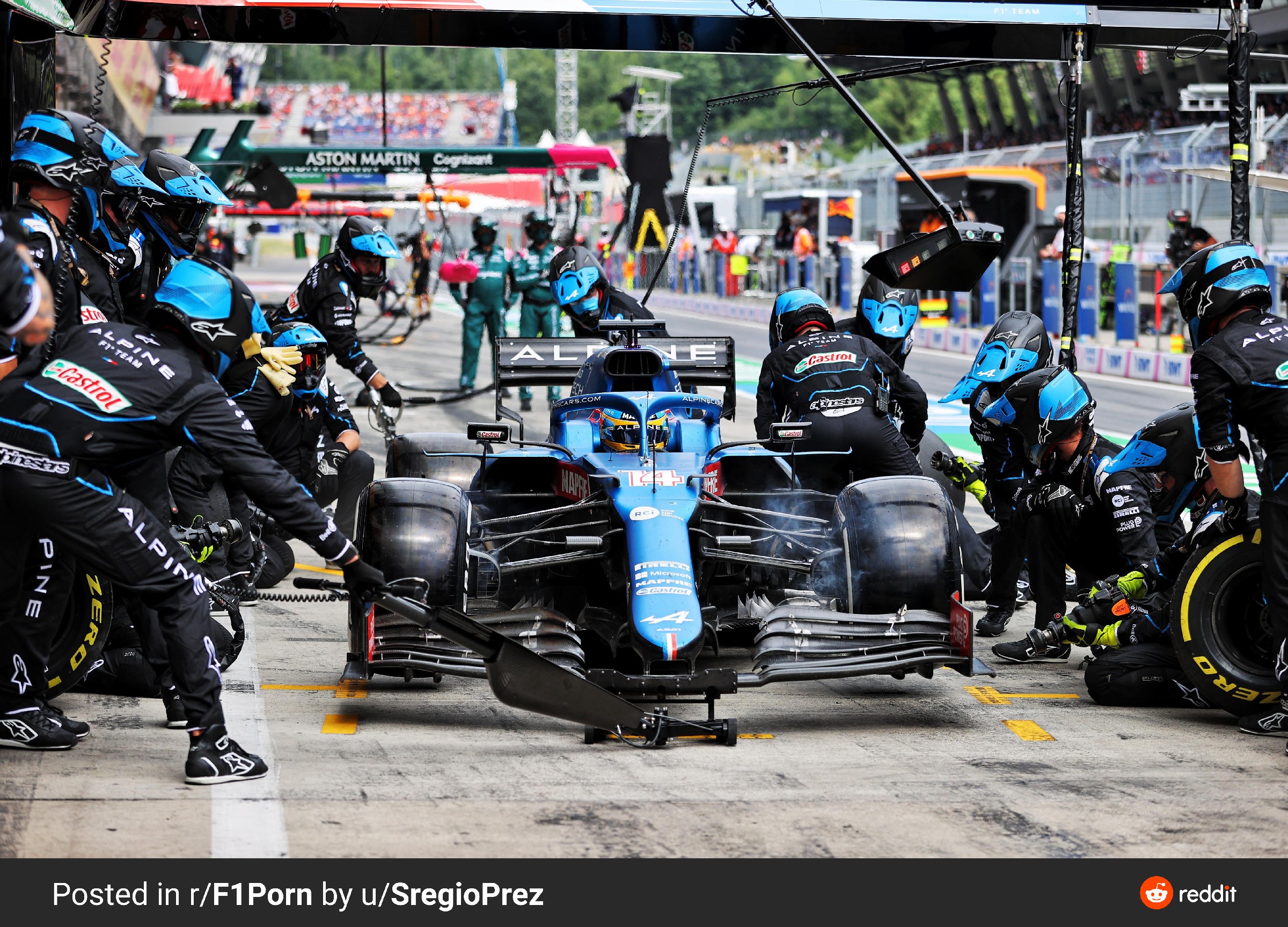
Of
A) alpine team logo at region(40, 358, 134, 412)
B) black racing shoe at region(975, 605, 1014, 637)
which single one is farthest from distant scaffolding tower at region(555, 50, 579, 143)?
alpine team logo at region(40, 358, 134, 412)

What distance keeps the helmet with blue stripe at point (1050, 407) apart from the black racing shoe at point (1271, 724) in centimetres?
166

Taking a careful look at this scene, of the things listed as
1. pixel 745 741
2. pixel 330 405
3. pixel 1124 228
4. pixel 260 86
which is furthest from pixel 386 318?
pixel 260 86

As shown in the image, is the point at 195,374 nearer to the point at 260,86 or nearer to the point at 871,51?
the point at 871,51

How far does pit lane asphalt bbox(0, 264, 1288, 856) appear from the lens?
473 centimetres

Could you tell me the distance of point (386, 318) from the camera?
36.4 meters

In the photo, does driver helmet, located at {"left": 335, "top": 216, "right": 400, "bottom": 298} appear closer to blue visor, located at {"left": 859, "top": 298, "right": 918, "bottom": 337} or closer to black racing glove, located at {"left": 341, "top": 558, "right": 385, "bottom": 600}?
blue visor, located at {"left": 859, "top": 298, "right": 918, "bottom": 337}

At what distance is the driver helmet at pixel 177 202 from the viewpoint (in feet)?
25.2

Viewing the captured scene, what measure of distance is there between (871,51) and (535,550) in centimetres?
393

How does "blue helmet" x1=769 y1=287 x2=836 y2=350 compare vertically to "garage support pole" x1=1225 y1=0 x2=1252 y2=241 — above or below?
below

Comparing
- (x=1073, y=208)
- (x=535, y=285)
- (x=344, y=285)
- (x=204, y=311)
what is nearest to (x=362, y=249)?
(x=344, y=285)

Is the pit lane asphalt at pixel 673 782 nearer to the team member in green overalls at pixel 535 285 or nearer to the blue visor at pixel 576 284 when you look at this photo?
the blue visor at pixel 576 284

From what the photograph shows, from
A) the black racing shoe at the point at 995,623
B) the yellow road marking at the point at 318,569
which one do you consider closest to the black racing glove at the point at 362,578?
the black racing shoe at the point at 995,623

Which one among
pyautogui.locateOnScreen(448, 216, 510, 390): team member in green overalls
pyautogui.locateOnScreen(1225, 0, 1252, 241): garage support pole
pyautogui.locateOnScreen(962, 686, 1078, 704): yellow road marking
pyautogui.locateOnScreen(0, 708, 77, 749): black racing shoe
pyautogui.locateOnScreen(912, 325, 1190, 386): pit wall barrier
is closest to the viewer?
pyautogui.locateOnScreen(0, 708, 77, 749): black racing shoe

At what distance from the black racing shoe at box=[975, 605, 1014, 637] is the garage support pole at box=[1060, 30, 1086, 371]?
1.59 metres
